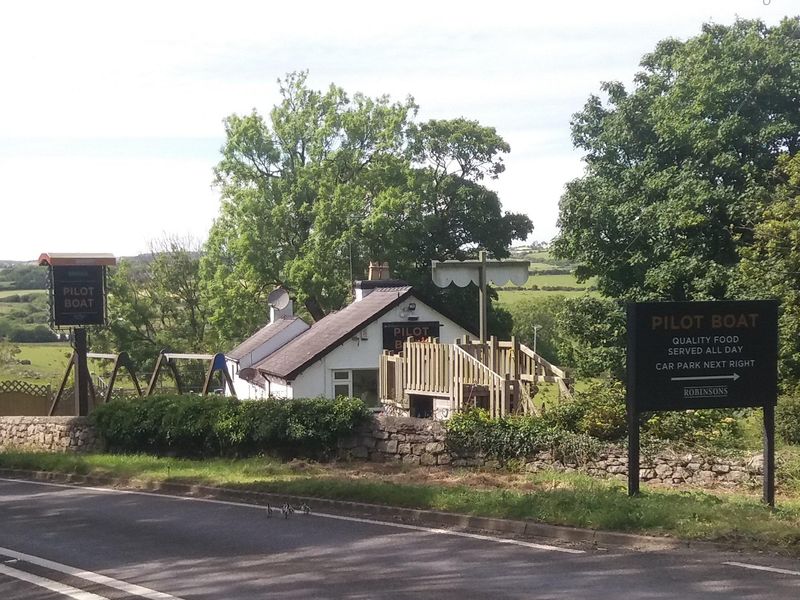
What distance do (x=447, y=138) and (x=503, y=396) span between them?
32.9 metres

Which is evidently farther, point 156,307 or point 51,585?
point 156,307

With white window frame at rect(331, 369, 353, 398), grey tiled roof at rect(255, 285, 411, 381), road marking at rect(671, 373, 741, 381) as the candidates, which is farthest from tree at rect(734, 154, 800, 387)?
white window frame at rect(331, 369, 353, 398)

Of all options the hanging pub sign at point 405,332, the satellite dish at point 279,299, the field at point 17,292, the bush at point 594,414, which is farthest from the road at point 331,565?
the field at point 17,292

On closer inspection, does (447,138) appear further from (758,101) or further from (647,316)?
(647,316)

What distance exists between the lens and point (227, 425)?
21031 millimetres

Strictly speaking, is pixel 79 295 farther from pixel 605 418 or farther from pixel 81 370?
pixel 605 418

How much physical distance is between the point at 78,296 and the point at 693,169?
18274 millimetres

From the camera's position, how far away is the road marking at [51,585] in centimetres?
945

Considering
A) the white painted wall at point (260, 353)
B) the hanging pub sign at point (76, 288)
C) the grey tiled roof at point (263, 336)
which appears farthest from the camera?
the grey tiled roof at point (263, 336)

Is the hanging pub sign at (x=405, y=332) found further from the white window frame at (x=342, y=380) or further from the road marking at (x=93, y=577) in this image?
the road marking at (x=93, y=577)

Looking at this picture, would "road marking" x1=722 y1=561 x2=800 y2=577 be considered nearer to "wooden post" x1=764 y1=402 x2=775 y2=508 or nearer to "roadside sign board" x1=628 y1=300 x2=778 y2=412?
"wooden post" x1=764 y1=402 x2=775 y2=508

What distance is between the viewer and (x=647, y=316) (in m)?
12.3

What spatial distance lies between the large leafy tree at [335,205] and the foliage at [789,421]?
30.5 metres

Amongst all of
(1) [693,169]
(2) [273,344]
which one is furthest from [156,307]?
(1) [693,169]
